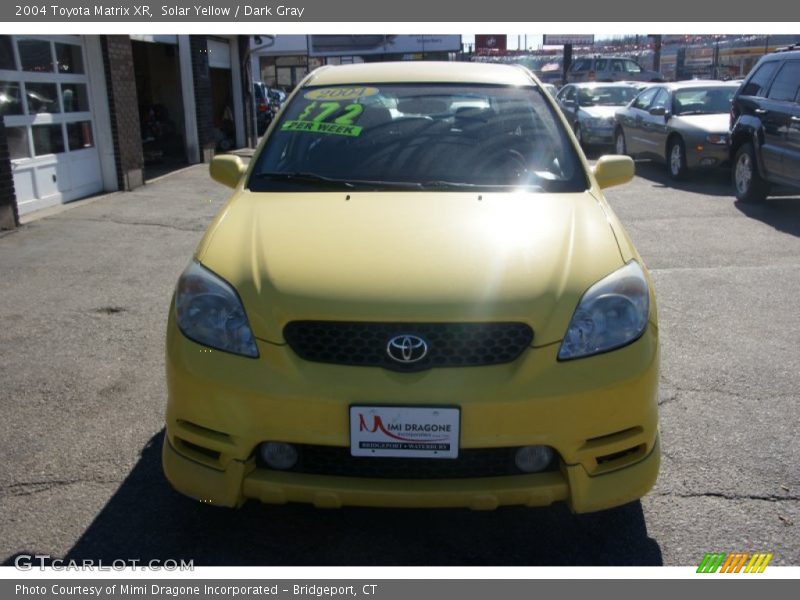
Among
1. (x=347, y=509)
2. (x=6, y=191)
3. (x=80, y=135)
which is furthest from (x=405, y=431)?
(x=80, y=135)

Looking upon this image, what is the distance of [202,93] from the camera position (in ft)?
50.4

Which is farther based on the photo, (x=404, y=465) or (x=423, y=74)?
(x=423, y=74)

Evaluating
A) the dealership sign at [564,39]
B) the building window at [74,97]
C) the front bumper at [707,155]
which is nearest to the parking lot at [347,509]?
the building window at [74,97]

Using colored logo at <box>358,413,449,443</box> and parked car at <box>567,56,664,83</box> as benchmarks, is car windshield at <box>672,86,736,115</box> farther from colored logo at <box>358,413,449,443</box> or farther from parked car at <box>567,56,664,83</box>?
parked car at <box>567,56,664,83</box>

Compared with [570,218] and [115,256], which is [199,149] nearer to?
[115,256]

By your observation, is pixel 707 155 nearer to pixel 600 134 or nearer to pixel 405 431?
pixel 600 134

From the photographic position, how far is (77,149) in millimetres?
10953

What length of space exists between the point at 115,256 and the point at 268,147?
14.2 ft

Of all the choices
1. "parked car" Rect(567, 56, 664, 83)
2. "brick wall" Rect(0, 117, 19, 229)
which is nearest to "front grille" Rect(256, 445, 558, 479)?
"brick wall" Rect(0, 117, 19, 229)

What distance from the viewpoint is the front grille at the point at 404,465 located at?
103 inches

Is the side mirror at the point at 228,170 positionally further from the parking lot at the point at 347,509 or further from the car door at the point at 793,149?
the car door at the point at 793,149

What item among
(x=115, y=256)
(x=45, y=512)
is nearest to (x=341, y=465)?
(x=45, y=512)

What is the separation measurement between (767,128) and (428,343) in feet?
27.5

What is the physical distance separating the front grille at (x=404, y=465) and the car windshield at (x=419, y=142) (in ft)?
4.53
